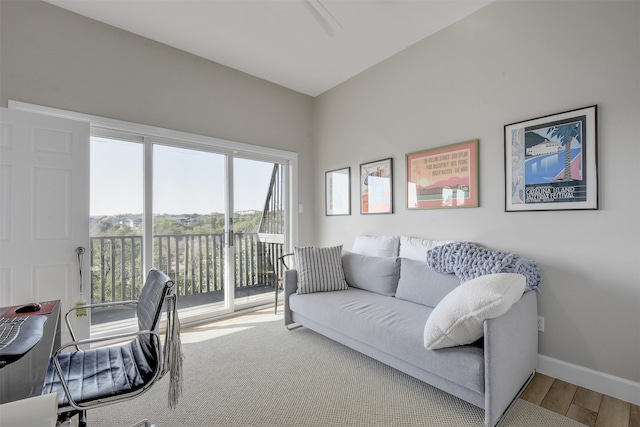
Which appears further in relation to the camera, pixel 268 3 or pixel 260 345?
pixel 260 345

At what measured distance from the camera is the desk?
0.80 metres

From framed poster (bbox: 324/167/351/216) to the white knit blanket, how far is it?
157cm

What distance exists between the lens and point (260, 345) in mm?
2621

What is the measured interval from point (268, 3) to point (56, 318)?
2573mm

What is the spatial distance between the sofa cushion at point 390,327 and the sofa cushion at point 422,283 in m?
0.07

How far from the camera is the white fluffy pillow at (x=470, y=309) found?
1.50 m

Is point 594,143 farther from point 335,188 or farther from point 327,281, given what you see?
point 335,188

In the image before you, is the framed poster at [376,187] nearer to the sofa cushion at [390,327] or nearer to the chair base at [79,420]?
the sofa cushion at [390,327]

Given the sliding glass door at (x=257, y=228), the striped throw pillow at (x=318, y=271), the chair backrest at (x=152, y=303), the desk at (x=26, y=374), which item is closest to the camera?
the desk at (x=26, y=374)

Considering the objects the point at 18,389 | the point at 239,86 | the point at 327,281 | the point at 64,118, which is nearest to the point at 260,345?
the point at 327,281

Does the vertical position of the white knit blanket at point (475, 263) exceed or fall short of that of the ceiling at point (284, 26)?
it falls short

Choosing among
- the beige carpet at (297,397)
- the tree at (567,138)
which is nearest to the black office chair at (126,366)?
the beige carpet at (297,397)

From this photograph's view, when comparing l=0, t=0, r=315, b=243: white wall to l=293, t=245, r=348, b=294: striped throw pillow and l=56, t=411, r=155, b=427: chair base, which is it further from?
l=56, t=411, r=155, b=427: chair base

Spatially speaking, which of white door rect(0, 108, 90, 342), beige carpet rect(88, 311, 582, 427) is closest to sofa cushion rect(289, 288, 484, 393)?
beige carpet rect(88, 311, 582, 427)
